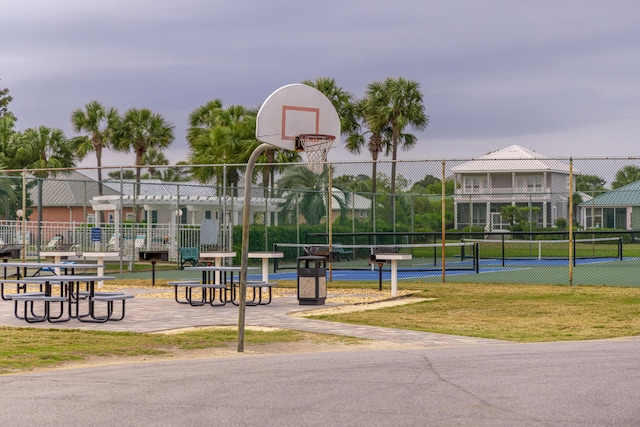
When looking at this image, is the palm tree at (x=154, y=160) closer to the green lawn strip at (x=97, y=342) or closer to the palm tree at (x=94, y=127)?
the palm tree at (x=94, y=127)

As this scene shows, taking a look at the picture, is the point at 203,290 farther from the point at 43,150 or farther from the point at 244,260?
the point at 43,150

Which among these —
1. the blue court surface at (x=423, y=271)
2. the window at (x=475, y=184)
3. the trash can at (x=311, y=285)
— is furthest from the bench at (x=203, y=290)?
the window at (x=475, y=184)

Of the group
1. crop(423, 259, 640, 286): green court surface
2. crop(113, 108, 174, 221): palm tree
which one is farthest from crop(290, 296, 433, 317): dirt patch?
crop(113, 108, 174, 221): palm tree

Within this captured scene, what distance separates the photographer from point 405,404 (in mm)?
8117

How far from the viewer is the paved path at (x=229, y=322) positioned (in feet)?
45.8

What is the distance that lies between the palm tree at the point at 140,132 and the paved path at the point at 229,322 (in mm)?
34027

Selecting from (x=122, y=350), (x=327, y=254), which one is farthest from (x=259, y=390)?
(x=327, y=254)

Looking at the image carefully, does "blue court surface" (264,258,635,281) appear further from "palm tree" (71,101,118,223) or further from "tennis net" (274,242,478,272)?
"palm tree" (71,101,118,223)

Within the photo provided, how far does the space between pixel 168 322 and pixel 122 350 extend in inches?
133

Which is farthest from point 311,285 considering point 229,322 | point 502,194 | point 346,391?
point 502,194

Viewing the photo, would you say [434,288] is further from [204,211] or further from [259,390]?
[204,211]

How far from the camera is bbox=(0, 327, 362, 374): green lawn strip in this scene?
38.9 feet

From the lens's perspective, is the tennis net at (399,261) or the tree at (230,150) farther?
the tree at (230,150)

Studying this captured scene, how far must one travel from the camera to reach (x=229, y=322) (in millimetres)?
16031
